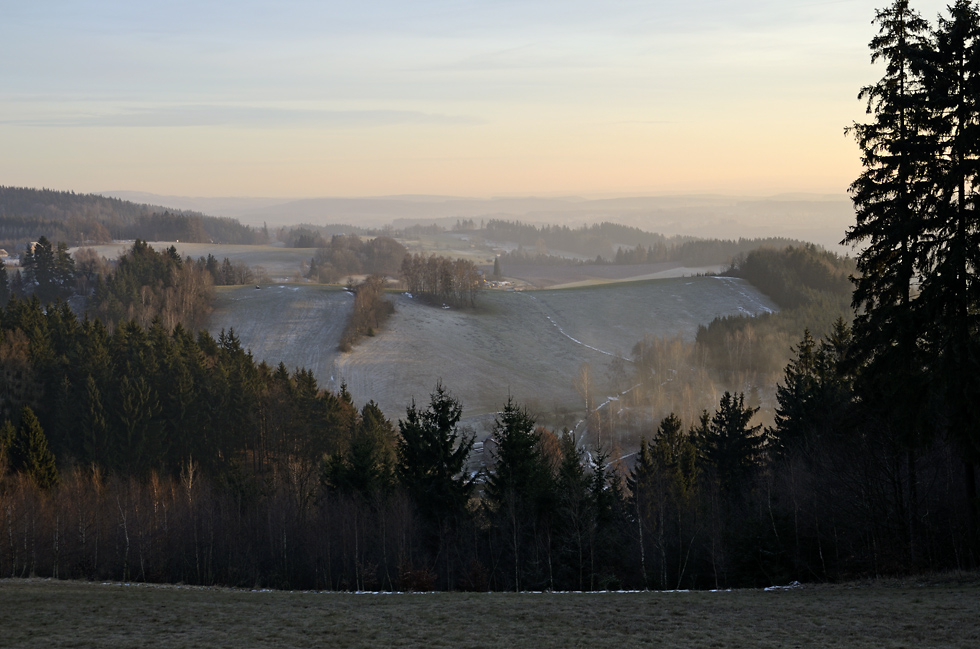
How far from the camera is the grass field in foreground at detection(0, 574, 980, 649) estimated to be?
43.1 feet

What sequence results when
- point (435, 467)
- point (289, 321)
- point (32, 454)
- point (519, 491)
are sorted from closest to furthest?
point (519, 491), point (435, 467), point (32, 454), point (289, 321)

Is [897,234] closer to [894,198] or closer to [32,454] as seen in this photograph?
[894,198]

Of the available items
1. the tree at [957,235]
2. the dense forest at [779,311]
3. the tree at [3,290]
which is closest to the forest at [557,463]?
the tree at [957,235]

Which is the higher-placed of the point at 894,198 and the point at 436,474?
the point at 894,198

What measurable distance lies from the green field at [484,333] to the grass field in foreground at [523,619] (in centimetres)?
6286

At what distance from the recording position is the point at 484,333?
10806 centimetres

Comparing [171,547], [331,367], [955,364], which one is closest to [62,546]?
[171,547]

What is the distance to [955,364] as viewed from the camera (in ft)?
62.3

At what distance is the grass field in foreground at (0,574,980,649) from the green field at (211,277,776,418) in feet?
206

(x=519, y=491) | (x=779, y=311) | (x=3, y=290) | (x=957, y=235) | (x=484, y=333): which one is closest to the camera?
(x=957, y=235)

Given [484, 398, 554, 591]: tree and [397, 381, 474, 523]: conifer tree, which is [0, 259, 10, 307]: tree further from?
[484, 398, 554, 591]: tree

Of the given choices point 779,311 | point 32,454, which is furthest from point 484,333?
point 32,454

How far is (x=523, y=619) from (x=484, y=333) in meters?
92.9

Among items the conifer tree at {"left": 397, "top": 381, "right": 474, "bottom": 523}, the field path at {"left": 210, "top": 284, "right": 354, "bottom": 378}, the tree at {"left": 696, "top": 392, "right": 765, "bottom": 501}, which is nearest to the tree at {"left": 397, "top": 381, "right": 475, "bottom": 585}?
the conifer tree at {"left": 397, "top": 381, "right": 474, "bottom": 523}
